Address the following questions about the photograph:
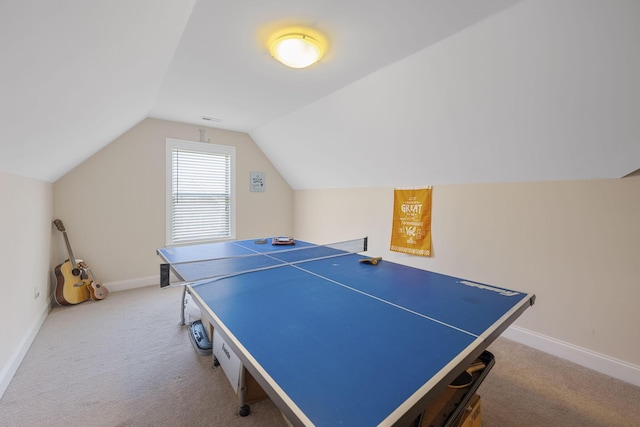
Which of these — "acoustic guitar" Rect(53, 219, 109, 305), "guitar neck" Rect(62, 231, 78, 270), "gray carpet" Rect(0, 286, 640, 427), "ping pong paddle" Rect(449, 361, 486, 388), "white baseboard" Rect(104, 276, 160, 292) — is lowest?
"gray carpet" Rect(0, 286, 640, 427)

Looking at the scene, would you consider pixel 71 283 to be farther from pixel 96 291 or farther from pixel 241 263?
pixel 241 263

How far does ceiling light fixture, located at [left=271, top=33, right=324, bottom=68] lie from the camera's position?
1.90 meters

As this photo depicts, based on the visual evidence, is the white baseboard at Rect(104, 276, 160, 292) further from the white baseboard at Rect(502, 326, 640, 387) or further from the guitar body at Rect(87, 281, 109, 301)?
the white baseboard at Rect(502, 326, 640, 387)

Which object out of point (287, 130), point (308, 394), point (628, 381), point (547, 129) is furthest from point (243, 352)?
point (287, 130)

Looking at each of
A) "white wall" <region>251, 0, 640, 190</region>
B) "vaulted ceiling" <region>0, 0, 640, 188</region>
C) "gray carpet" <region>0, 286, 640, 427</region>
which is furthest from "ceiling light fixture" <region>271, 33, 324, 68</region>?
"gray carpet" <region>0, 286, 640, 427</region>

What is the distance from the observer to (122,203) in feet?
12.5

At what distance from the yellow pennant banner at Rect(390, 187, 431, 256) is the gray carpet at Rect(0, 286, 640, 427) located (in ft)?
3.93

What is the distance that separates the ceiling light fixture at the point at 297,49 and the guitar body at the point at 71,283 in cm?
340

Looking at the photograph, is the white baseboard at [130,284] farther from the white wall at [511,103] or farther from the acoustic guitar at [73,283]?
the white wall at [511,103]

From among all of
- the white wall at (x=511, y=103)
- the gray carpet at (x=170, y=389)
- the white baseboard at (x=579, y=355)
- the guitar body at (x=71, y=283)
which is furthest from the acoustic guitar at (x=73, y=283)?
the white baseboard at (x=579, y=355)

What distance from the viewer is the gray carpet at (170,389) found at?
5.44 ft

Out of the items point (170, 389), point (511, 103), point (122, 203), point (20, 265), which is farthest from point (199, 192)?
point (511, 103)

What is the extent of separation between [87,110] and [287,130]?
2321mm

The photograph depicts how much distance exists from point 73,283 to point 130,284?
0.65 meters
